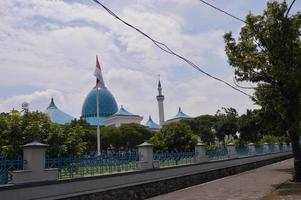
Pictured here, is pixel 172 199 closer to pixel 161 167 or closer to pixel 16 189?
pixel 161 167

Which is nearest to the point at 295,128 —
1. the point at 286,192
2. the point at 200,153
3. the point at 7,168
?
the point at 286,192

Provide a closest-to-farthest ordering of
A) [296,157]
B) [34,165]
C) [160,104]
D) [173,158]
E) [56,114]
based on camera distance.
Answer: [34,165] < [296,157] < [173,158] < [56,114] < [160,104]

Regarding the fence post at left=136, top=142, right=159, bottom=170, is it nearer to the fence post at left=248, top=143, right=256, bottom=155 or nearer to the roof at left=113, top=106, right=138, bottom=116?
the fence post at left=248, top=143, right=256, bottom=155

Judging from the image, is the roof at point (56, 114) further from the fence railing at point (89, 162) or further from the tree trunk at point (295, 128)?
the tree trunk at point (295, 128)

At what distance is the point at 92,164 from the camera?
1295 centimetres

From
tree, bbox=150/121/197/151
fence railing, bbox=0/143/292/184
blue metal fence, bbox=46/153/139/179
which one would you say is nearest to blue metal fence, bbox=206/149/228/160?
fence railing, bbox=0/143/292/184

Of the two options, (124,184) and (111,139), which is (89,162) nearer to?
(124,184)

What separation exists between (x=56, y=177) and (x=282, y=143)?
33.3 metres

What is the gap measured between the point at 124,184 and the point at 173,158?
4.41m

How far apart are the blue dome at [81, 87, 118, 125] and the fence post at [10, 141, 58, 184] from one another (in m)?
59.9

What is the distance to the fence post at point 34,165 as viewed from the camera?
1021 cm

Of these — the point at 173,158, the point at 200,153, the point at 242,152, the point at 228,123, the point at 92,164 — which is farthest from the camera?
the point at 228,123

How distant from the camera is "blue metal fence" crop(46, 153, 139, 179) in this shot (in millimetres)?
11734

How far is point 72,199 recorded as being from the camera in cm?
1145
